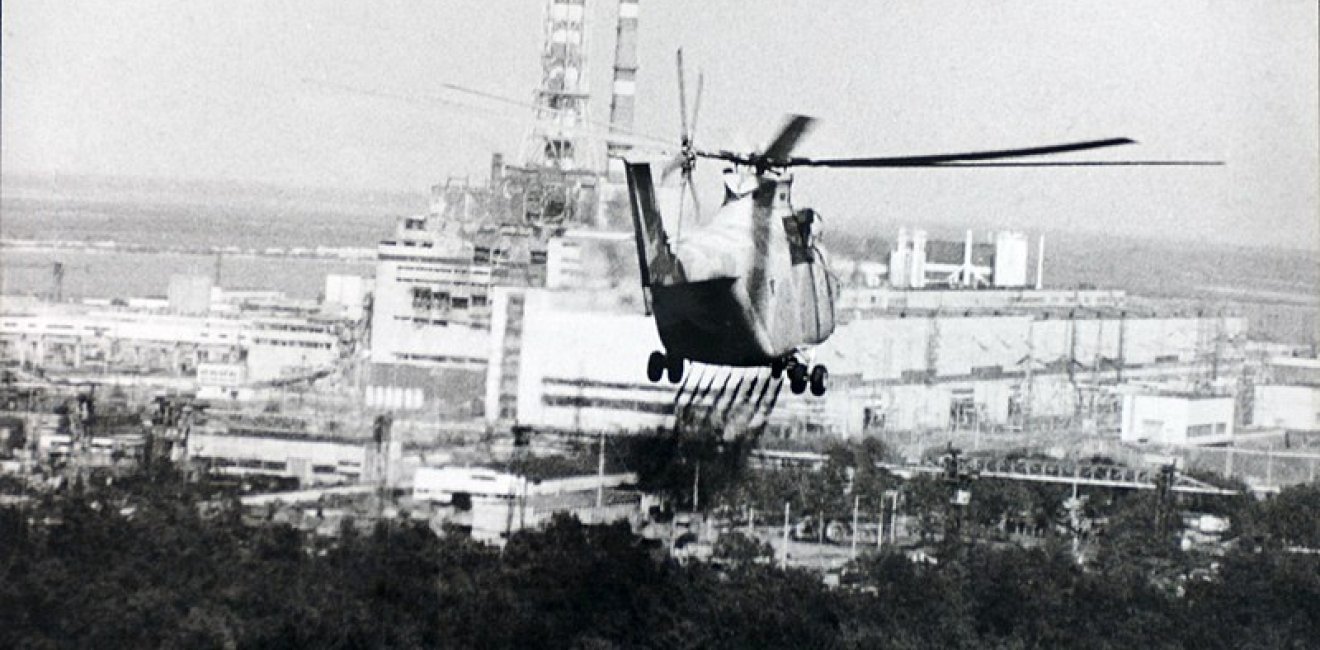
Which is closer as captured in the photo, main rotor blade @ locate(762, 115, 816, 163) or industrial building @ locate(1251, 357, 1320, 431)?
main rotor blade @ locate(762, 115, 816, 163)

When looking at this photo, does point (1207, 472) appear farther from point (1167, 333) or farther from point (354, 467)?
point (354, 467)

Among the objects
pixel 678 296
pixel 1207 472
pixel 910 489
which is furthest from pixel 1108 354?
pixel 678 296

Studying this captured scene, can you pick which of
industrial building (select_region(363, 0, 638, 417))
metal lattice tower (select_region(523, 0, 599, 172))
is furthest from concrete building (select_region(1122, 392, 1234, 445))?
metal lattice tower (select_region(523, 0, 599, 172))

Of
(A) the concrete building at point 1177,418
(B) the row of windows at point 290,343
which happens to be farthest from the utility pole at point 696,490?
(A) the concrete building at point 1177,418

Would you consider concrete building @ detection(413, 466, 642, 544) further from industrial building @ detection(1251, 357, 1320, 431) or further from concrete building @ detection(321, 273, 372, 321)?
industrial building @ detection(1251, 357, 1320, 431)

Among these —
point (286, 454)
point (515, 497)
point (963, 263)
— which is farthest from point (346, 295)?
point (963, 263)

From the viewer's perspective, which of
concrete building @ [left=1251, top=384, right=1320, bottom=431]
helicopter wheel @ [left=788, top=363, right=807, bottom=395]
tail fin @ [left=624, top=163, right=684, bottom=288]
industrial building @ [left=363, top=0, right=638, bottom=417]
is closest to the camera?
tail fin @ [left=624, top=163, right=684, bottom=288]
